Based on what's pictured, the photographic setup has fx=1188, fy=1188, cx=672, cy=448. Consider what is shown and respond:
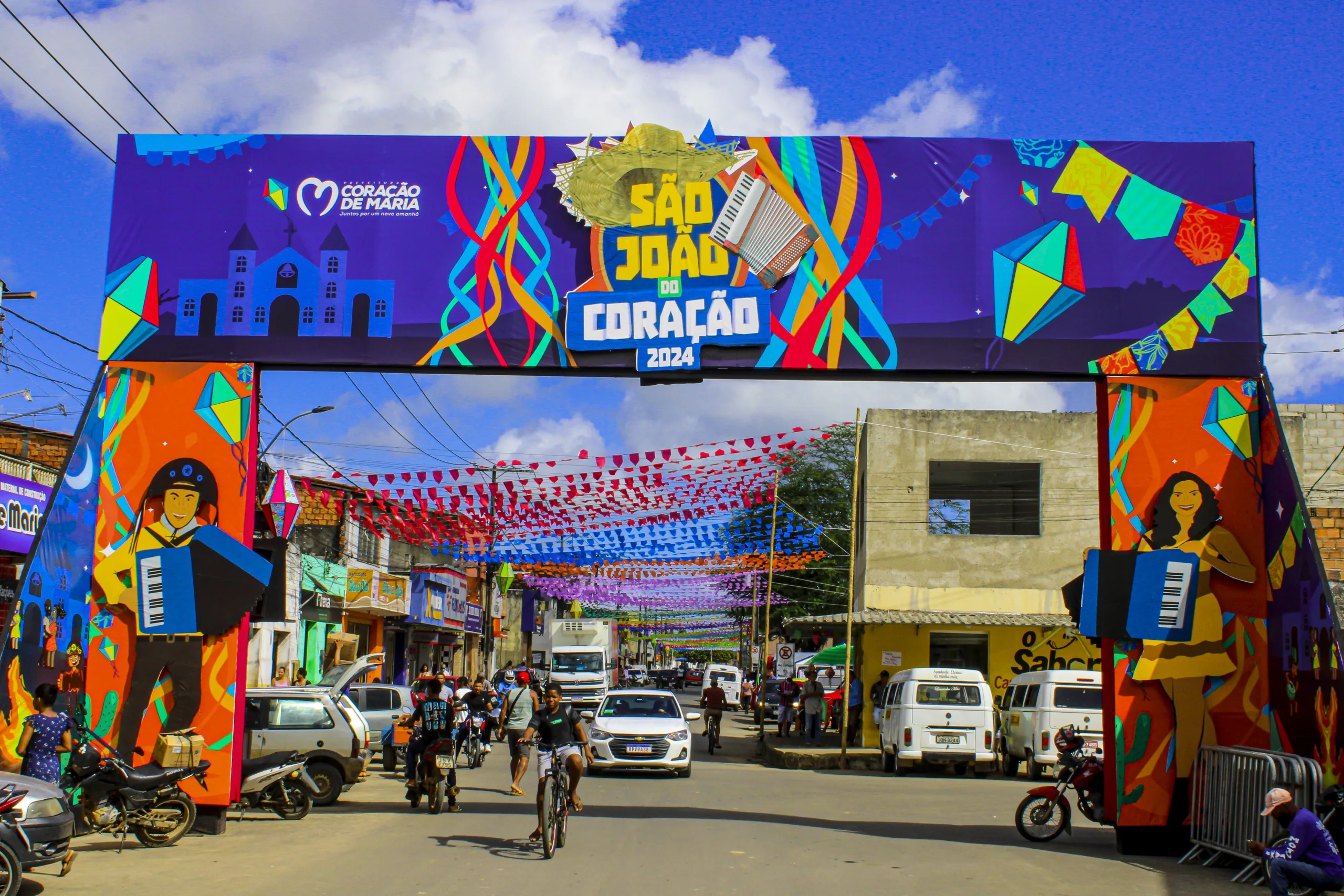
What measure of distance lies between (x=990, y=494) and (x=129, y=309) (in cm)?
2829

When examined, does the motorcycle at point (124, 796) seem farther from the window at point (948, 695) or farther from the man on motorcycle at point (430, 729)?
the window at point (948, 695)

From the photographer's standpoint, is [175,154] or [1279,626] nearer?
[1279,626]

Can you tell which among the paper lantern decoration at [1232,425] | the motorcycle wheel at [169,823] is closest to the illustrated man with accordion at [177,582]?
the motorcycle wheel at [169,823]

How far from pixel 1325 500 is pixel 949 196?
22.0 m

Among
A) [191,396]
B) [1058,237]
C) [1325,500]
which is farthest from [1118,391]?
[1325,500]

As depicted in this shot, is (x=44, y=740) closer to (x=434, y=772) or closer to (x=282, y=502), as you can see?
(x=434, y=772)

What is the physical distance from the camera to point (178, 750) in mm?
12289

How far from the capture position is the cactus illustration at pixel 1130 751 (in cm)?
1250

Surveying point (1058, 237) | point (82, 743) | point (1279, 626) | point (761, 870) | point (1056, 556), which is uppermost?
point (1058, 237)

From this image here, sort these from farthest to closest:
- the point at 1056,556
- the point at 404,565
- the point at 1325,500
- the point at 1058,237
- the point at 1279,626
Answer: the point at 404,565 → the point at 1056,556 → the point at 1325,500 → the point at 1058,237 → the point at 1279,626

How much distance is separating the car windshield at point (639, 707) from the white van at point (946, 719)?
485cm

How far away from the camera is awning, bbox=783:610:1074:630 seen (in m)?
28.0

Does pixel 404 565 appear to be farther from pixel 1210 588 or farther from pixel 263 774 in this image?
pixel 1210 588

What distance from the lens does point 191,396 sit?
43.5ft
